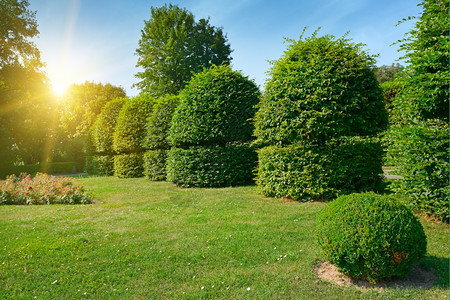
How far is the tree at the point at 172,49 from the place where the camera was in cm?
3072

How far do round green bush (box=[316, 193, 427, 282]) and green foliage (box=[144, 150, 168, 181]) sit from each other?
13411mm

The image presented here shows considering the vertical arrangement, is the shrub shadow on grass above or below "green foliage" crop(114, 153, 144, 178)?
below

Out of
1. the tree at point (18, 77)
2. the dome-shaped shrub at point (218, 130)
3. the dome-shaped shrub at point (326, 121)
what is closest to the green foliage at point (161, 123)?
the dome-shaped shrub at point (218, 130)

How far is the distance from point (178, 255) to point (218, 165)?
7.59 meters

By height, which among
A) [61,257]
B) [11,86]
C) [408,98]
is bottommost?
[61,257]

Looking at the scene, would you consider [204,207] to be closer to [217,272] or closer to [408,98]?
[217,272]

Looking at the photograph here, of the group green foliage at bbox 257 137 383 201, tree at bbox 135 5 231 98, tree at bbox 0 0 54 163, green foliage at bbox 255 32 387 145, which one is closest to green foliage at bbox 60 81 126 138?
tree at bbox 0 0 54 163

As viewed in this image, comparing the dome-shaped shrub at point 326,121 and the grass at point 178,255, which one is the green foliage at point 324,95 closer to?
the dome-shaped shrub at point 326,121

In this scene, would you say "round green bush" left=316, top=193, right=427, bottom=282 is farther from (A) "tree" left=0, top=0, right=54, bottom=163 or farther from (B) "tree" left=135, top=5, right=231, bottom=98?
(A) "tree" left=0, top=0, right=54, bottom=163

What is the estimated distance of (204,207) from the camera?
898 cm

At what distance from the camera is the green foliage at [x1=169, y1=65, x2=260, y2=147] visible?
12.8 m

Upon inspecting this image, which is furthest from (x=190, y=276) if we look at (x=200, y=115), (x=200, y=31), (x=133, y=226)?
(x=200, y=31)

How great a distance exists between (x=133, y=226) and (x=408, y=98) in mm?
7031

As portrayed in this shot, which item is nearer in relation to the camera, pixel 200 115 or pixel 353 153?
pixel 353 153
